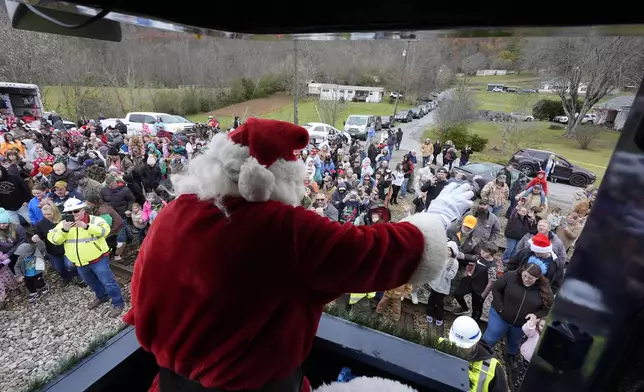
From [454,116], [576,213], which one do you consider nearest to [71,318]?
[576,213]

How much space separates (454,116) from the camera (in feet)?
58.7

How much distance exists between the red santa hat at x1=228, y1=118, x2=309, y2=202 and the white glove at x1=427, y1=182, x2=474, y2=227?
65 cm

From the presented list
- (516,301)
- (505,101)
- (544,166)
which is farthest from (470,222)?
(505,101)

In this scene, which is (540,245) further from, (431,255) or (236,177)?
(236,177)

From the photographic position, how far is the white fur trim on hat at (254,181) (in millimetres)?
1133

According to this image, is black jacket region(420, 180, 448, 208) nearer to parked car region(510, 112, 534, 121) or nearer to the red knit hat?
the red knit hat

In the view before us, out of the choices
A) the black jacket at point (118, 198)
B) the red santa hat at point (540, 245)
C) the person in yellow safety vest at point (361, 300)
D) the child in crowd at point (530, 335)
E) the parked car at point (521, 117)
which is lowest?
the person in yellow safety vest at point (361, 300)

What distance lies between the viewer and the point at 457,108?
17.4 m

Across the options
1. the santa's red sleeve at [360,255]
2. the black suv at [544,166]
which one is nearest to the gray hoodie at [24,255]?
the santa's red sleeve at [360,255]

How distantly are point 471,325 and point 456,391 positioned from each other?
137 centimetres

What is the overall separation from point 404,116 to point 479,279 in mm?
23417

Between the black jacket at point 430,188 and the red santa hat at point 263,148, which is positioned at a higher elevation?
the red santa hat at point 263,148

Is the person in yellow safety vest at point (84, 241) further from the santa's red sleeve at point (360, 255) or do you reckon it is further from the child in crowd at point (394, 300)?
the santa's red sleeve at point (360, 255)

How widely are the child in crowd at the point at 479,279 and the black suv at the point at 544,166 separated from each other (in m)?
8.71
